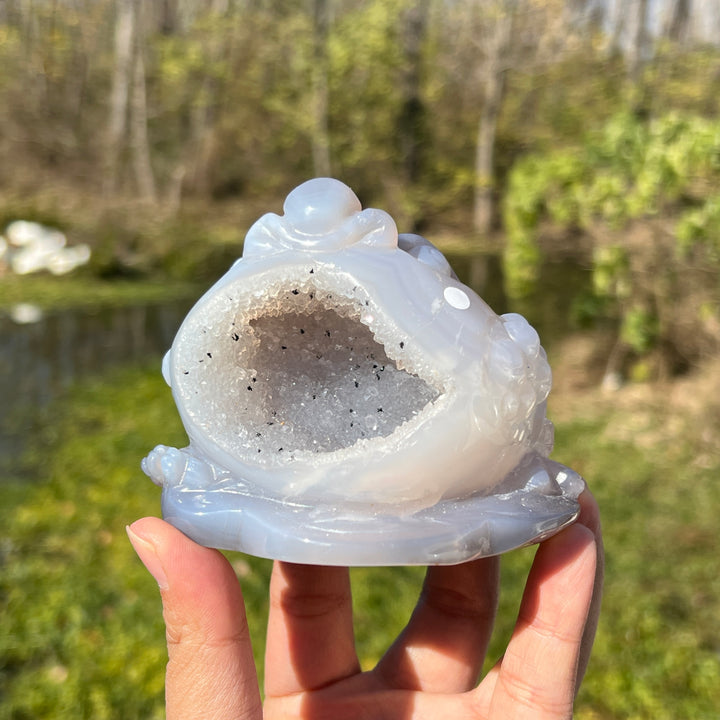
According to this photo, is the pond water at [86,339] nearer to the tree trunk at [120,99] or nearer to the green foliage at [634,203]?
the green foliage at [634,203]

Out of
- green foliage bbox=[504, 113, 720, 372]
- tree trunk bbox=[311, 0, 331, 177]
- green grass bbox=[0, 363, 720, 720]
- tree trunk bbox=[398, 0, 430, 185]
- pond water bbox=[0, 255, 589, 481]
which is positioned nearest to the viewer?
green grass bbox=[0, 363, 720, 720]

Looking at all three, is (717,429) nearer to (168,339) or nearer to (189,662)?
(189,662)

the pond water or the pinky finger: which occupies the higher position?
the pinky finger

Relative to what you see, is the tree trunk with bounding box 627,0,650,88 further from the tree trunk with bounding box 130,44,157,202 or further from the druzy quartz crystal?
the druzy quartz crystal

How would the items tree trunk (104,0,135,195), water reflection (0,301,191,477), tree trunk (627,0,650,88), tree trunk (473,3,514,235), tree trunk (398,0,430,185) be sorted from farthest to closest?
tree trunk (398,0,430,185), tree trunk (473,3,514,235), tree trunk (104,0,135,195), tree trunk (627,0,650,88), water reflection (0,301,191,477)

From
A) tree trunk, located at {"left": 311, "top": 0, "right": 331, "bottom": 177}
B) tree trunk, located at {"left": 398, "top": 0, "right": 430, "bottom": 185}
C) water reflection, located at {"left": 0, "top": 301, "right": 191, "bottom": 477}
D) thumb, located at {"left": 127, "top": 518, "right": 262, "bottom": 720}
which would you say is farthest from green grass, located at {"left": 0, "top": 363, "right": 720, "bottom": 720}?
tree trunk, located at {"left": 398, "top": 0, "right": 430, "bottom": 185}

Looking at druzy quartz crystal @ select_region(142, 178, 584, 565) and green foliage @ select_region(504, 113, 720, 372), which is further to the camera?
green foliage @ select_region(504, 113, 720, 372)

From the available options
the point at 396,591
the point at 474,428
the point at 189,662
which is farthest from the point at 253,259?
the point at 396,591
